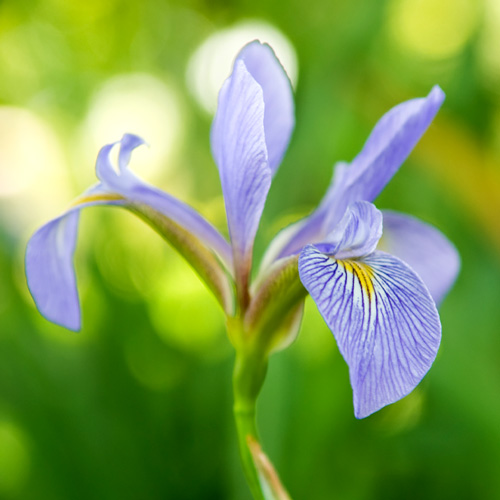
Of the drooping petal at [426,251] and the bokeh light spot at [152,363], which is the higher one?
the drooping petal at [426,251]

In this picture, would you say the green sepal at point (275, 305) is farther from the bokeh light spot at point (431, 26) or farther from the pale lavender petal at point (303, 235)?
the bokeh light spot at point (431, 26)

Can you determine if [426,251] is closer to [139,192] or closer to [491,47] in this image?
[139,192]

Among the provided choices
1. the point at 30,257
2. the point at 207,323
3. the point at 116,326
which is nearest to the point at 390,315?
the point at 30,257

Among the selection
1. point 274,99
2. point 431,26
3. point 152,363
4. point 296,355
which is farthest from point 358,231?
point 431,26

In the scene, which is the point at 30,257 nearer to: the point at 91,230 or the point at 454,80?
the point at 91,230

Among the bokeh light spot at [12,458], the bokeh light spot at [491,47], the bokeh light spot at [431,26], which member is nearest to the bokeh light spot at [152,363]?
the bokeh light spot at [12,458]

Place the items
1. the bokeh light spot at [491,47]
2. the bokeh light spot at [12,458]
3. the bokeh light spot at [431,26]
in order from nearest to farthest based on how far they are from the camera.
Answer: the bokeh light spot at [12,458], the bokeh light spot at [491,47], the bokeh light spot at [431,26]

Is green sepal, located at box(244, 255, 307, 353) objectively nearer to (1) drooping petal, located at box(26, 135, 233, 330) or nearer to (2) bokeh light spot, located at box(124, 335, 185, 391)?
(1) drooping petal, located at box(26, 135, 233, 330)
